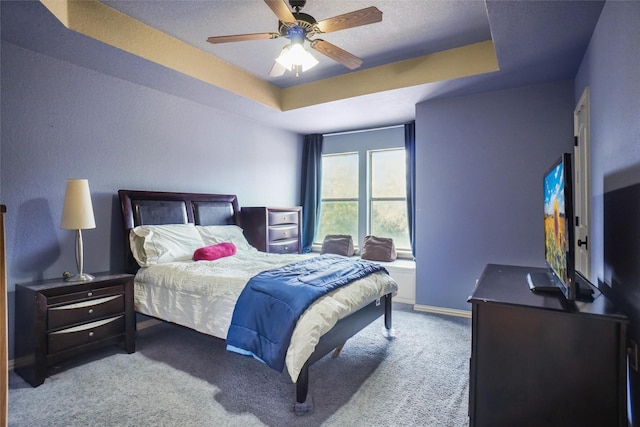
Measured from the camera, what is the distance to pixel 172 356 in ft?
8.85

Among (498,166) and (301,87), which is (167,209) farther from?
(498,166)

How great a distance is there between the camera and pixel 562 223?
4.95ft

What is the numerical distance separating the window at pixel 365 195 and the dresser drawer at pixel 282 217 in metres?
0.97

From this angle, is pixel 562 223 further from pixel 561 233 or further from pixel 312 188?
pixel 312 188

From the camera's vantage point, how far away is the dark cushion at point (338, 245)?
507 centimetres

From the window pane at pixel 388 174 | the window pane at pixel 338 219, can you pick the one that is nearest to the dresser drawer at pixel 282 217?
the window pane at pixel 338 219

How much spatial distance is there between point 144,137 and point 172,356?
7.24 ft

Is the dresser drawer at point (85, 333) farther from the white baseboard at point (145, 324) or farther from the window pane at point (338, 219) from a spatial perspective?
the window pane at point (338, 219)

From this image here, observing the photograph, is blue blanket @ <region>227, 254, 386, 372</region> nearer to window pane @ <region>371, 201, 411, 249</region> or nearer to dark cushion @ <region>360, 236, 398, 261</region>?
dark cushion @ <region>360, 236, 398, 261</region>

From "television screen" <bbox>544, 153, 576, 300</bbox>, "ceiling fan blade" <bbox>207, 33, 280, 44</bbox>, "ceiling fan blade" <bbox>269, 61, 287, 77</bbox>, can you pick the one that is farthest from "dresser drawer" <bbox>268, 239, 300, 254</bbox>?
"television screen" <bbox>544, 153, 576, 300</bbox>

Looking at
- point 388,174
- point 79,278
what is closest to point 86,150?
point 79,278

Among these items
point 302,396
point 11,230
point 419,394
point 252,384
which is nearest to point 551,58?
point 419,394

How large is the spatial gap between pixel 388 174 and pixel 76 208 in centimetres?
400

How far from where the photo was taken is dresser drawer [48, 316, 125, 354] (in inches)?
92.1
